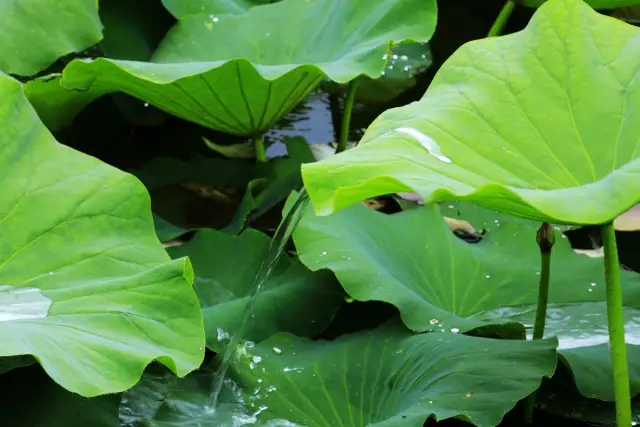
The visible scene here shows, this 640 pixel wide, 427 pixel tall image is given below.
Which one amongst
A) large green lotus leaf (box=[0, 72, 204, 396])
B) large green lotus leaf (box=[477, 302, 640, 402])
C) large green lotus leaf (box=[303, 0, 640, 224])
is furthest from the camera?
large green lotus leaf (box=[477, 302, 640, 402])

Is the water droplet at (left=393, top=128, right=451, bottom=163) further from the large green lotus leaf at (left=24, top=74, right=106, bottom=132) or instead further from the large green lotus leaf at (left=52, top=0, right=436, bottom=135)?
the large green lotus leaf at (left=24, top=74, right=106, bottom=132)

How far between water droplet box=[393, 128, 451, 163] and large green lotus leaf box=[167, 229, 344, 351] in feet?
1.70

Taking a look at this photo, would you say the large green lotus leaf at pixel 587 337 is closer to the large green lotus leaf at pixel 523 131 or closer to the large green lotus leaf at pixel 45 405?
the large green lotus leaf at pixel 523 131

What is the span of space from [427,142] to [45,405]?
62cm

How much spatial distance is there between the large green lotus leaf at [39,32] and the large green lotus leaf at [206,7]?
0.34 meters

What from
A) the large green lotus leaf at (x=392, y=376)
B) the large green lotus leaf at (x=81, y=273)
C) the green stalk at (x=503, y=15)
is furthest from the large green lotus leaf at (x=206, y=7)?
the large green lotus leaf at (x=392, y=376)

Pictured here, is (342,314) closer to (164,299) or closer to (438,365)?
(438,365)

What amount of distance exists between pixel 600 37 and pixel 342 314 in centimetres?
66

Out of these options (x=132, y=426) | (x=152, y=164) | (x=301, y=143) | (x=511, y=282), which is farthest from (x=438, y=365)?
(x=152, y=164)

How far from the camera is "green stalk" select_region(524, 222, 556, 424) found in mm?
1122

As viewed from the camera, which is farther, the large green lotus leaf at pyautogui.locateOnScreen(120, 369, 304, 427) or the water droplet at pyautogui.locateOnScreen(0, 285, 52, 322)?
the large green lotus leaf at pyautogui.locateOnScreen(120, 369, 304, 427)

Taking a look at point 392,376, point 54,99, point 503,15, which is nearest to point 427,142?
point 392,376

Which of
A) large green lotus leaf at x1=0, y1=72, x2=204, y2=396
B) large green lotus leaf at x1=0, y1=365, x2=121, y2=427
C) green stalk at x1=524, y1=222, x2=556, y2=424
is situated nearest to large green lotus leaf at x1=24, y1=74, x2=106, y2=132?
large green lotus leaf at x1=0, y1=72, x2=204, y2=396

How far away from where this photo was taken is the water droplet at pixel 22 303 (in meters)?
1.00
